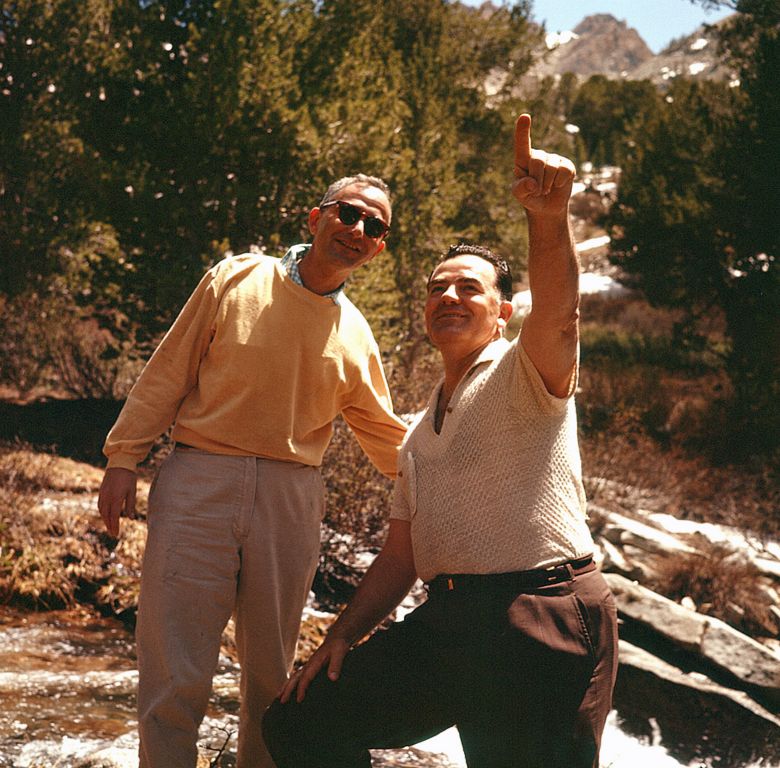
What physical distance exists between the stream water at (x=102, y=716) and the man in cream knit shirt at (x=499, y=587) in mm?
2033

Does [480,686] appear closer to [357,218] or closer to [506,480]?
[506,480]

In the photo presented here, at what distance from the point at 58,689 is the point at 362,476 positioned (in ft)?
9.38

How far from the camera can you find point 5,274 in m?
11.6

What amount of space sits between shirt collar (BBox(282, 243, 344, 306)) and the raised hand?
1131mm

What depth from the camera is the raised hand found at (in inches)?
85.6

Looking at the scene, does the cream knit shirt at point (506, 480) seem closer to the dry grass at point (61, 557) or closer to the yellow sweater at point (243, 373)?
the yellow sweater at point (243, 373)

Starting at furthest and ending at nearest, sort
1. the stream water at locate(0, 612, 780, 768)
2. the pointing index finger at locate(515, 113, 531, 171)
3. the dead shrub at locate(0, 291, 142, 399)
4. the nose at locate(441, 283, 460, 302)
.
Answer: the dead shrub at locate(0, 291, 142, 399) → the stream water at locate(0, 612, 780, 768) → the nose at locate(441, 283, 460, 302) → the pointing index finger at locate(515, 113, 531, 171)

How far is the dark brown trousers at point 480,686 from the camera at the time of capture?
7.55 ft

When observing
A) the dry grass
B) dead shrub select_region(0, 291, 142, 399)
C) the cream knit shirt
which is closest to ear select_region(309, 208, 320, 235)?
the cream knit shirt

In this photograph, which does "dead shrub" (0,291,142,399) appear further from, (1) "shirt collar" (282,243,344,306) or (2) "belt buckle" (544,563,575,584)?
(2) "belt buckle" (544,563,575,584)

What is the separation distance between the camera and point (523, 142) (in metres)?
2.17

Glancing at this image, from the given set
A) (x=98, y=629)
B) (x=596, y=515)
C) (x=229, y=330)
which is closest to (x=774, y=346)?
(x=596, y=515)

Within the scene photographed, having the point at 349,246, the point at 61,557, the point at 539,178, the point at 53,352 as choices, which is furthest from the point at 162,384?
the point at 53,352

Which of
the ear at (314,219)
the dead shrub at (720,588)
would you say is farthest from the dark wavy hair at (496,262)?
the dead shrub at (720,588)
